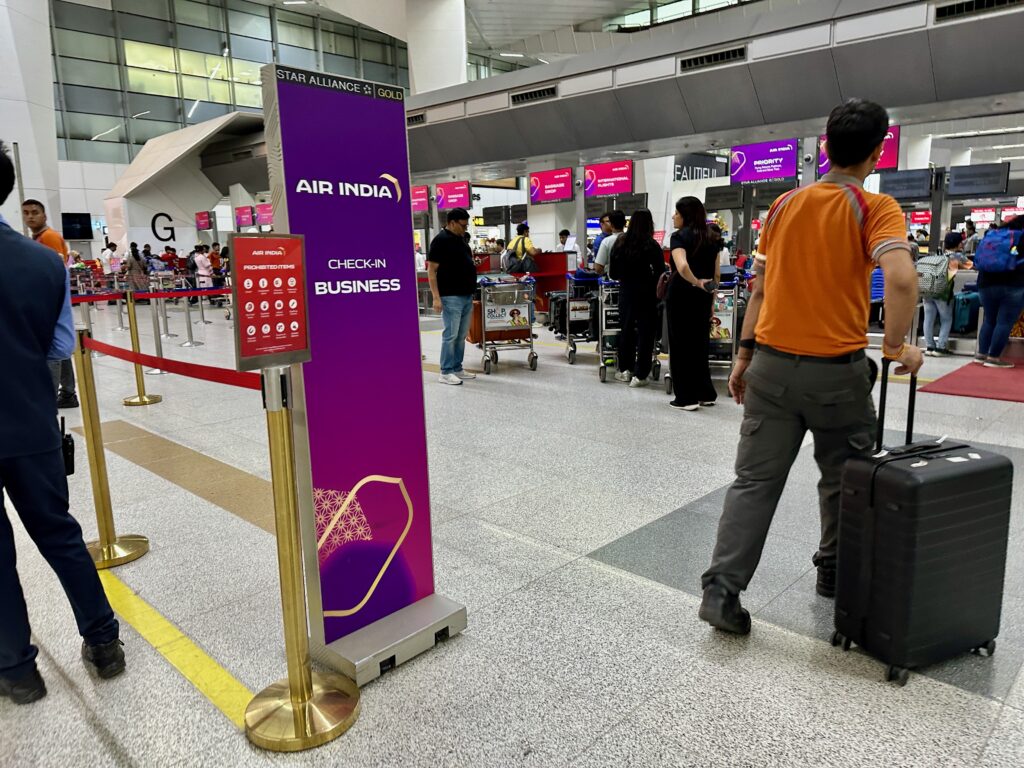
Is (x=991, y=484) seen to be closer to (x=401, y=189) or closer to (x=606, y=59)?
(x=401, y=189)

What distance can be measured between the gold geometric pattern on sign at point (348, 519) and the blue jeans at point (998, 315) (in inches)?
296

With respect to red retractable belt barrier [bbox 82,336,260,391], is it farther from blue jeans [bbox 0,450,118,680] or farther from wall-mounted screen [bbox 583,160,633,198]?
wall-mounted screen [bbox 583,160,633,198]

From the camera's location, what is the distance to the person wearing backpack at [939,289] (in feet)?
26.6

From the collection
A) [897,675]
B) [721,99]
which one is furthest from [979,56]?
[897,675]

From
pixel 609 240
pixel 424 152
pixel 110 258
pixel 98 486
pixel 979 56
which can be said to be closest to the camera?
pixel 98 486

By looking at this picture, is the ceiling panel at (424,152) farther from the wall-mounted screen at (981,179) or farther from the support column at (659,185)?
the wall-mounted screen at (981,179)

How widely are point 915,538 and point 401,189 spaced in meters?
1.96

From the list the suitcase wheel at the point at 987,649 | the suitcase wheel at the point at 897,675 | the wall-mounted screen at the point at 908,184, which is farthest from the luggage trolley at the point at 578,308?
the suitcase wheel at the point at 897,675

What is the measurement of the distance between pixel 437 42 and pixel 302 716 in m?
16.9

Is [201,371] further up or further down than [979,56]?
further down

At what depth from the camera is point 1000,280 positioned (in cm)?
730

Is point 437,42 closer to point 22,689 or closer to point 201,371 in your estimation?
point 201,371

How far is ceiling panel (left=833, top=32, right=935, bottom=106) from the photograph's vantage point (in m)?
9.71

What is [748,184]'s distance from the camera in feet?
39.9
